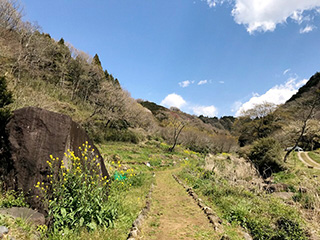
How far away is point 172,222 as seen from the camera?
5148mm

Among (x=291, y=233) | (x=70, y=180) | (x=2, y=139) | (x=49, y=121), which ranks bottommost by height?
(x=291, y=233)

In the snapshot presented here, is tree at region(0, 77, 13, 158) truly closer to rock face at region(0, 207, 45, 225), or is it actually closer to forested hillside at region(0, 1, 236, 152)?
rock face at region(0, 207, 45, 225)

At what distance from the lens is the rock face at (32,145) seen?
3.81m

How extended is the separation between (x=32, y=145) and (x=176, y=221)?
443cm

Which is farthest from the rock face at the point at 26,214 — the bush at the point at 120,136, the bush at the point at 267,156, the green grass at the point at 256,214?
the bush at the point at 120,136

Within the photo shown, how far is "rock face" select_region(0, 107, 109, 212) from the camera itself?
150 inches

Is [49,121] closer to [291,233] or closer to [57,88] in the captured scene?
[291,233]

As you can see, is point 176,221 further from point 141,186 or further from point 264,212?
point 141,186

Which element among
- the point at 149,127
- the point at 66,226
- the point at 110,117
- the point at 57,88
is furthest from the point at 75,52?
the point at 66,226

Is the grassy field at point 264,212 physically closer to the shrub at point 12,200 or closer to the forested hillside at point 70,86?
the shrub at point 12,200

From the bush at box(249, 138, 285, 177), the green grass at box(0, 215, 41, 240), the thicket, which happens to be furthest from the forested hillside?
the bush at box(249, 138, 285, 177)

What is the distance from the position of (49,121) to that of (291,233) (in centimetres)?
649

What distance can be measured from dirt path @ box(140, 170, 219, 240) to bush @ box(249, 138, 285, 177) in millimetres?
9217

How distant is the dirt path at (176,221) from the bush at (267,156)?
30.2ft
